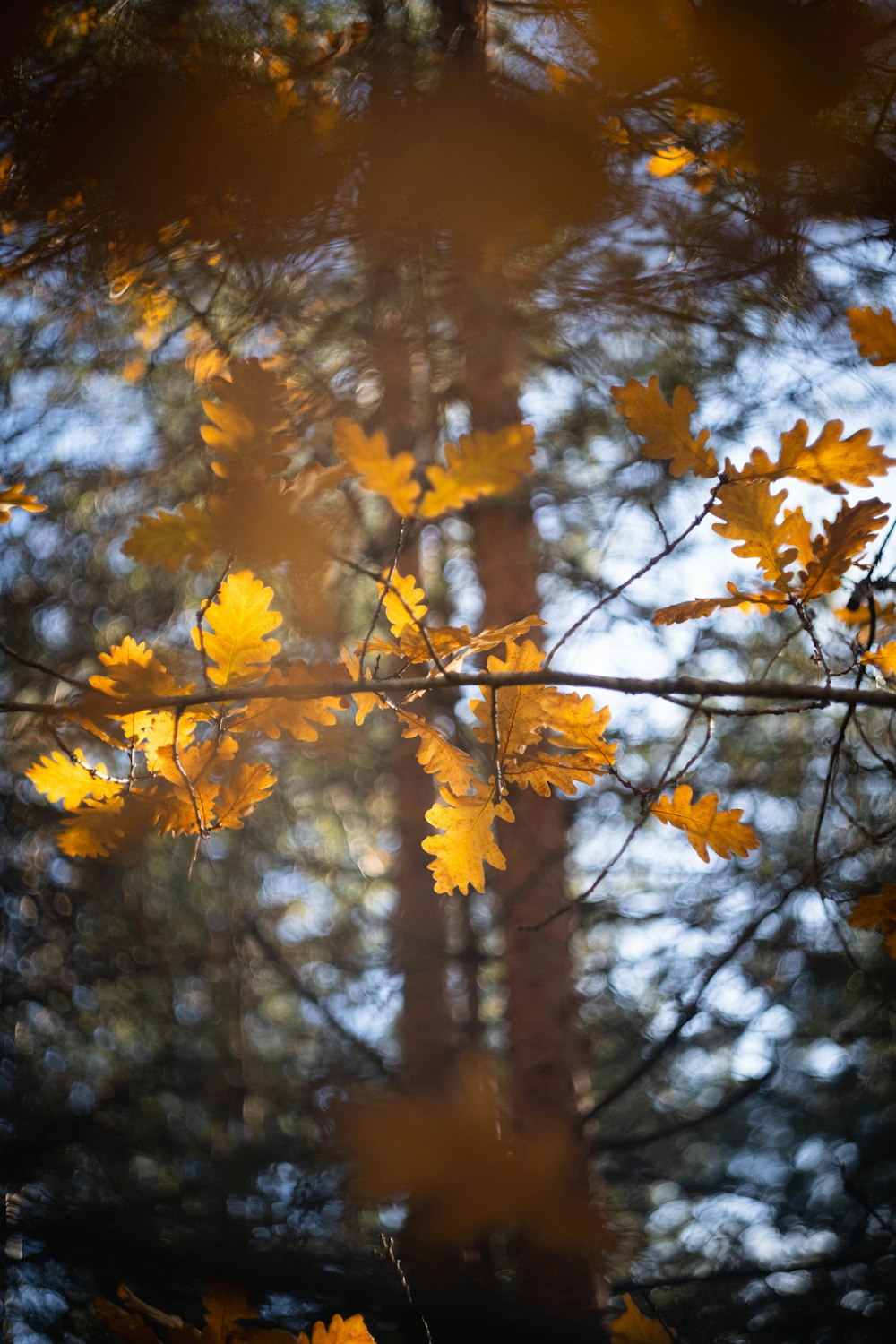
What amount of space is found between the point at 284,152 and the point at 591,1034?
215 centimetres

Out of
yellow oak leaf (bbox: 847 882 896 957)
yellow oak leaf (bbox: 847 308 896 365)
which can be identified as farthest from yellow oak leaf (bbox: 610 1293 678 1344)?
yellow oak leaf (bbox: 847 308 896 365)

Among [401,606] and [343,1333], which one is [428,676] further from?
[343,1333]

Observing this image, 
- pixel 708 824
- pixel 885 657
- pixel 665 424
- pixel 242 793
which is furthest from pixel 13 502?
pixel 885 657

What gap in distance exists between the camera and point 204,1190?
142 cm

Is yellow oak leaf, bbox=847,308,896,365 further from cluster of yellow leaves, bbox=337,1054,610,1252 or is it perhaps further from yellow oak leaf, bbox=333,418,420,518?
cluster of yellow leaves, bbox=337,1054,610,1252

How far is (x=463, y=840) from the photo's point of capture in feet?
2.35

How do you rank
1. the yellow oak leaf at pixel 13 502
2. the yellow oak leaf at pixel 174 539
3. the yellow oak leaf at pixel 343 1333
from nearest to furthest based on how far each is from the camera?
the yellow oak leaf at pixel 174 539, the yellow oak leaf at pixel 13 502, the yellow oak leaf at pixel 343 1333

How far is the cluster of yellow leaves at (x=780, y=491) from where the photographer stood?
2.15 ft

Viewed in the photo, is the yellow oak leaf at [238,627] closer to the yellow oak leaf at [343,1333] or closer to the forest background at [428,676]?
the forest background at [428,676]

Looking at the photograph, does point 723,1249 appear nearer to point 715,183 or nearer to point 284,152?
point 715,183

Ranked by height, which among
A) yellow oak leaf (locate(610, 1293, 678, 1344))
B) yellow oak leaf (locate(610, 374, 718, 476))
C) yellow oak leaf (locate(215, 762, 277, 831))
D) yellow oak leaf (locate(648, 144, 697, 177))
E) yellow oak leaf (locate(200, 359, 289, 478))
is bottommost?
yellow oak leaf (locate(610, 1293, 678, 1344))

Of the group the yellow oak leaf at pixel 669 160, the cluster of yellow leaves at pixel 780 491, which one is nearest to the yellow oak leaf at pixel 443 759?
the cluster of yellow leaves at pixel 780 491

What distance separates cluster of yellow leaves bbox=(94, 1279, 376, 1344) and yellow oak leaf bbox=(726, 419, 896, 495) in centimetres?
99

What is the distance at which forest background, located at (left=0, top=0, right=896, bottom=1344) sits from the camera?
0.71m
